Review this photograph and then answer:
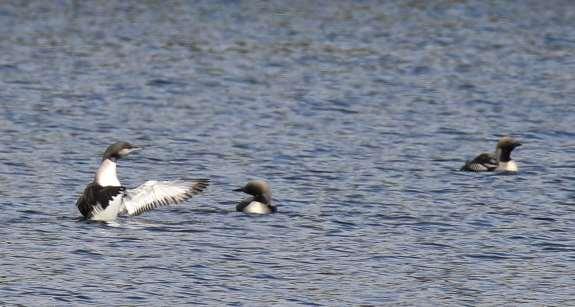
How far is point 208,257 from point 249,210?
3.21 m

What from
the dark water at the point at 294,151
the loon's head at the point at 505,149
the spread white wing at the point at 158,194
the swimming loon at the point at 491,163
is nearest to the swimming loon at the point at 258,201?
the dark water at the point at 294,151

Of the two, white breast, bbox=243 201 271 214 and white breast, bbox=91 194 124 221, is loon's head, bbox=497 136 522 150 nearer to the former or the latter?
white breast, bbox=243 201 271 214

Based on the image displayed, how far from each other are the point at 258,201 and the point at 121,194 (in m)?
1.95

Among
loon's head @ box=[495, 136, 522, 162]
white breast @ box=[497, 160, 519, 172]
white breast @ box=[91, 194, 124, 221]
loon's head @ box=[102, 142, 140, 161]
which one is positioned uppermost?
loon's head @ box=[495, 136, 522, 162]

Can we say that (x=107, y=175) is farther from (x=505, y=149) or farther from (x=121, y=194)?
(x=505, y=149)

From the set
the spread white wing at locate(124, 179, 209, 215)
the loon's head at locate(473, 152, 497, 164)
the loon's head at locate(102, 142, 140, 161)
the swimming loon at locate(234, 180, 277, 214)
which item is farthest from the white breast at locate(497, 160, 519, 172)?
the loon's head at locate(102, 142, 140, 161)

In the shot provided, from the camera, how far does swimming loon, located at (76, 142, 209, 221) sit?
19.9 metres

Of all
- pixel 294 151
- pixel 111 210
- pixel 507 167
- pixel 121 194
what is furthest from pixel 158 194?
pixel 507 167

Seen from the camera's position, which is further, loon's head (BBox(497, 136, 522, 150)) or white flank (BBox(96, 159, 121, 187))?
loon's head (BBox(497, 136, 522, 150))

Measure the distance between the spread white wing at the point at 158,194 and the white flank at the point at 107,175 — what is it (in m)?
0.43

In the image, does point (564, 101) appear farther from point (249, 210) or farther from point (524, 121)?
point (249, 210)

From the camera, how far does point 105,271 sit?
54.6 feet

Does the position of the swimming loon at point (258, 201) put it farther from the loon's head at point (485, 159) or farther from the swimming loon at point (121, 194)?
the loon's head at point (485, 159)

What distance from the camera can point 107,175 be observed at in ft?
67.4
